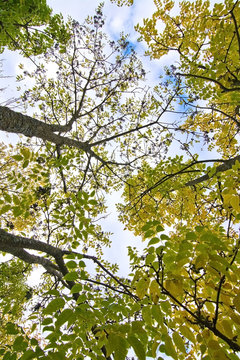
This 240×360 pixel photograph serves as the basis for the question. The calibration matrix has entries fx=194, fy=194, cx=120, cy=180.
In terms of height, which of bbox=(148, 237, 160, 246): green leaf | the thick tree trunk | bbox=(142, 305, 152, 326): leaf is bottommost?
bbox=(142, 305, 152, 326): leaf

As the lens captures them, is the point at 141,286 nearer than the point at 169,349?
No

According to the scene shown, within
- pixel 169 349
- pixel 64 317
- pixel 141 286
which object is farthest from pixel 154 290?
pixel 64 317

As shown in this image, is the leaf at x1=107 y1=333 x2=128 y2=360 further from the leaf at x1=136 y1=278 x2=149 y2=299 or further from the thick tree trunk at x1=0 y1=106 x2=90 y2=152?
the thick tree trunk at x1=0 y1=106 x2=90 y2=152

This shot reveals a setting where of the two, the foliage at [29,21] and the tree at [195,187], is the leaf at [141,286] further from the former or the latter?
the foliage at [29,21]

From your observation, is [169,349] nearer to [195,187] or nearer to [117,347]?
[117,347]

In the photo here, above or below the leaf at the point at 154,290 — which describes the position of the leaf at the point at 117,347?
below

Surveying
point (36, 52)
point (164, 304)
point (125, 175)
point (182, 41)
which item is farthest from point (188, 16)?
point (164, 304)

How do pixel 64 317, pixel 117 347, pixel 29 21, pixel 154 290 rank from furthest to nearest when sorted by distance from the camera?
pixel 29 21
pixel 154 290
pixel 64 317
pixel 117 347

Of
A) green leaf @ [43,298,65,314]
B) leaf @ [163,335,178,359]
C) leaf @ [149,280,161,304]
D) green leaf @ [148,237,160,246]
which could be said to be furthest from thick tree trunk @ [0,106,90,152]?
leaf @ [163,335,178,359]

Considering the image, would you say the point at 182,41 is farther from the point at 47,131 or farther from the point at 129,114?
the point at 47,131

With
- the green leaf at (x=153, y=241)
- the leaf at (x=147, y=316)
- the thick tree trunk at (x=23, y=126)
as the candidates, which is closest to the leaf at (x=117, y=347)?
the leaf at (x=147, y=316)

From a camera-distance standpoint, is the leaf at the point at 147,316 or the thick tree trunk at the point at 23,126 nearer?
the leaf at the point at 147,316

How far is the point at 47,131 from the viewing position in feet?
14.3

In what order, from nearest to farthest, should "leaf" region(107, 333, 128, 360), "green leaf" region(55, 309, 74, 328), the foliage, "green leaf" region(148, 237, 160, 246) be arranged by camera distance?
"leaf" region(107, 333, 128, 360) < "green leaf" region(55, 309, 74, 328) < "green leaf" region(148, 237, 160, 246) < the foliage
